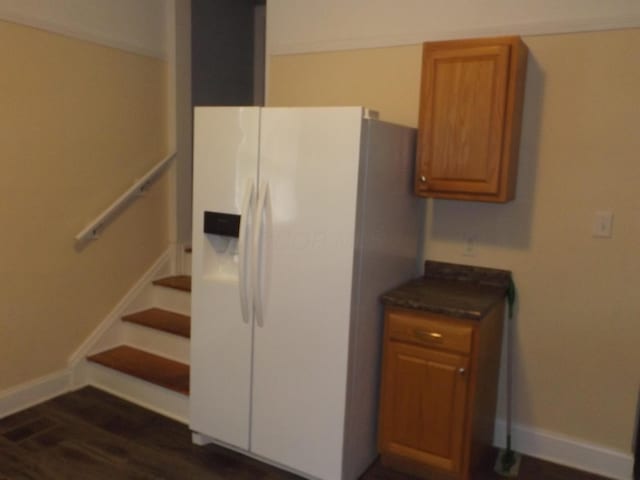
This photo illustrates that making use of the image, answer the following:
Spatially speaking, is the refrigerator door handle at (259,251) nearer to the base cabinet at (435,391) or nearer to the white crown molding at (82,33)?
the base cabinet at (435,391)

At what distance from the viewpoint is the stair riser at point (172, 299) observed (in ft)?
11.7

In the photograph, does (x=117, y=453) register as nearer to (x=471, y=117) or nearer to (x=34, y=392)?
(x=34, y=392)

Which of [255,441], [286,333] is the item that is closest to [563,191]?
[286,333]

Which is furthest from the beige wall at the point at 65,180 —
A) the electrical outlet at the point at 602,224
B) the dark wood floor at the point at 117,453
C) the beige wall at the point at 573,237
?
the electrical outlet at the point at 602,224

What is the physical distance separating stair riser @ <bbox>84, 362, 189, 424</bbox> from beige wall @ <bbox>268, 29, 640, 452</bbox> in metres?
1.74

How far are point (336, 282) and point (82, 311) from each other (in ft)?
6.38

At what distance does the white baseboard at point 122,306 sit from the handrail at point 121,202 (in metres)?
0.50

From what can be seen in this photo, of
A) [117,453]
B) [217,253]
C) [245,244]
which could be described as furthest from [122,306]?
[245,244]

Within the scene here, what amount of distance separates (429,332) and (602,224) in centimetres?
98

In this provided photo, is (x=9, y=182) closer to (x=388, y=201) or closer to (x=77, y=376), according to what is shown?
(x=77, y=376)

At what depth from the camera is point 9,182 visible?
2820 mm

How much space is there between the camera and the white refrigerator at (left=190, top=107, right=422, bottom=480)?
86.4 inches

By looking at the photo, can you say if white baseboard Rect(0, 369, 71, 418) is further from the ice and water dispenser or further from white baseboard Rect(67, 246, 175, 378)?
the ice and water dispenser

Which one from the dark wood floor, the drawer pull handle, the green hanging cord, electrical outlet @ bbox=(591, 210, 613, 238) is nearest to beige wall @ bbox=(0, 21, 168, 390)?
the dark wood floor
